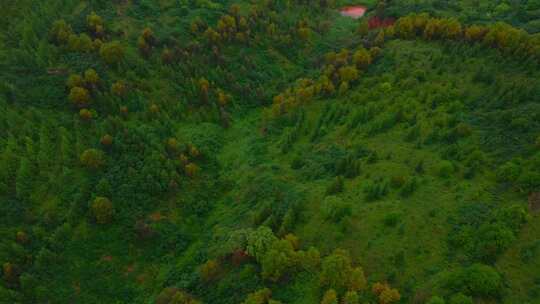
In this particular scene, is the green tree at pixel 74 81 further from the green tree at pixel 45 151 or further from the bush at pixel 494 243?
the bush at pixel 494 243

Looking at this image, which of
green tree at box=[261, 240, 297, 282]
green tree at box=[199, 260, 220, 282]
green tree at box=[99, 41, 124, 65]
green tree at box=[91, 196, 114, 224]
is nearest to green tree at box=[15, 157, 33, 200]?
green tree at box=[91, 196, 114, 224]

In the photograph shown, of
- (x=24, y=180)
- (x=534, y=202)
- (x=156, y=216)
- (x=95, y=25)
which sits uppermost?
(x=95, y=25)

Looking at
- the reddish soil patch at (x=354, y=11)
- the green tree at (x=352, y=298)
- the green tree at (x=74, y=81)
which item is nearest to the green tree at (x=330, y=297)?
the green tree at (x=352, y=298)

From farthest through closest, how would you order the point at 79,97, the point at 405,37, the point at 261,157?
1. the point at 405,37
2. the point at 261,157
3. the point at 79,97

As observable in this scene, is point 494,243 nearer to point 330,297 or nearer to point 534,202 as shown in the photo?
point 534,202

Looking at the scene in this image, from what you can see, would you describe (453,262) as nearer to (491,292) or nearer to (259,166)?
(491,292)

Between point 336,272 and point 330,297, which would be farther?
point 336,272

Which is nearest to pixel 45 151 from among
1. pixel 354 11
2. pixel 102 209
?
pixel 102 209

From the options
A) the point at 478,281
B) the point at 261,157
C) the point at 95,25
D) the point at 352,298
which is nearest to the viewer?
the point at 478,281

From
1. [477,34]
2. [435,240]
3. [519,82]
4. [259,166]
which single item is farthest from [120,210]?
[477,34]
